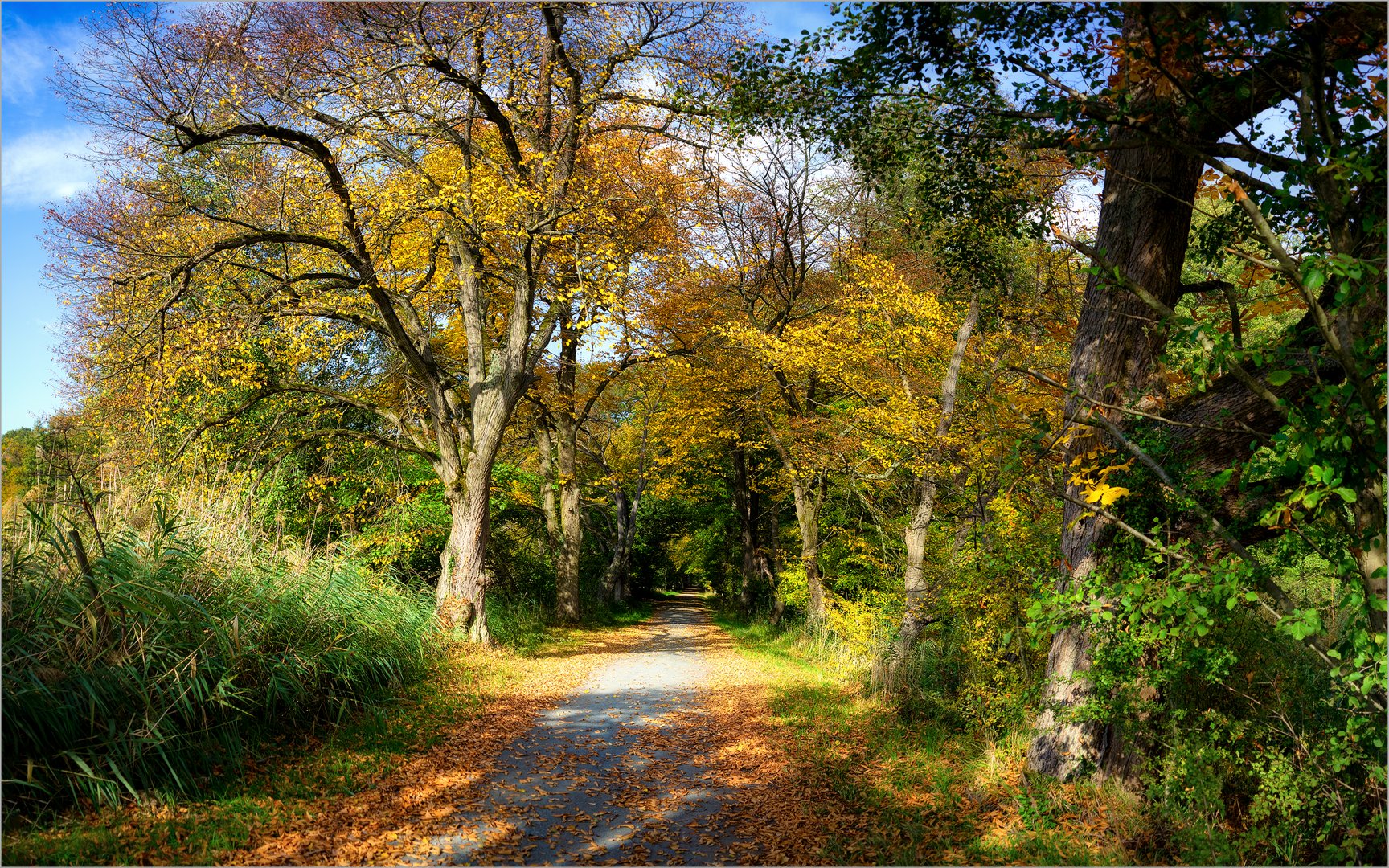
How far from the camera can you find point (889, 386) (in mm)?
14305

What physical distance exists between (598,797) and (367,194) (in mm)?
9351

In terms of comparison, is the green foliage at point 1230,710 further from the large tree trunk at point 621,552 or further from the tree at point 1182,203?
the large tree trunk at point 621,552

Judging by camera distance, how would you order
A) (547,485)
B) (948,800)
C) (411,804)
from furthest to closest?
1. (547,485)
2. (948,800)
3. (411,804)

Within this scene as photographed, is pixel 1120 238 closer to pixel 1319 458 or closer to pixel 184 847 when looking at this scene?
pixel 1319 458

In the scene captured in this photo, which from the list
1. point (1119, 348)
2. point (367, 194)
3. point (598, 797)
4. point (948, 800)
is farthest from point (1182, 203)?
point (367, 194)

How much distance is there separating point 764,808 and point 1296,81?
6.02 metres

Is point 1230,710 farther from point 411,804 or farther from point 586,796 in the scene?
point 411,804

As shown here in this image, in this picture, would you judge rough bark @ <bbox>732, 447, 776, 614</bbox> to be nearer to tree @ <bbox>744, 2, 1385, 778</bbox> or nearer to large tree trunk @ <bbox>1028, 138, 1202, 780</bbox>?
tree @ <bbox>744, 2, 1385, 778</bbox>

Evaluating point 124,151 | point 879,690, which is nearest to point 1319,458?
point 879,690

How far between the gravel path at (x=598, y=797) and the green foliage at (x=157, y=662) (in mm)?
1810

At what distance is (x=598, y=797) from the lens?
622cm

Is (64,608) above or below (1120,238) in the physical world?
below

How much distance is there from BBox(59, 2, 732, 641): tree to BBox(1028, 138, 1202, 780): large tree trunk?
5.18 metres

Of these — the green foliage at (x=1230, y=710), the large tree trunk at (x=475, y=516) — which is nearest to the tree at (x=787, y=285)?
the large tree trunk at (x=475, y=516)
